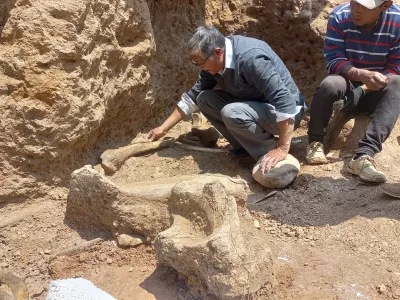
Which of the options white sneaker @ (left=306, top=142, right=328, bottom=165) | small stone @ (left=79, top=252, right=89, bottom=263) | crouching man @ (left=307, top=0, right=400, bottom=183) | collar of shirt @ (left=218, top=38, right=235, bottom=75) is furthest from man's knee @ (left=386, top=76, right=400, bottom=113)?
small stone @ (left=79, top=252, right=89, bottom=263)

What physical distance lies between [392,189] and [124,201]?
1.73 m

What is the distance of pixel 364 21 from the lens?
11.9 ft

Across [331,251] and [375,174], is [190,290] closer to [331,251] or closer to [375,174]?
[331,251]

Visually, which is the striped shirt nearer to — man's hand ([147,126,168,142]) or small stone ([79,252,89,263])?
man's hand ([147,126,168,142])

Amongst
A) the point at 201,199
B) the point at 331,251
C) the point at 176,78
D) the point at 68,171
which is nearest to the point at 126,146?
the point at 68,171

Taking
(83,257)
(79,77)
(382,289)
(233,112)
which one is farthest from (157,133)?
(382,289)

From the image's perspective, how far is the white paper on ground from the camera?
7.66 ft

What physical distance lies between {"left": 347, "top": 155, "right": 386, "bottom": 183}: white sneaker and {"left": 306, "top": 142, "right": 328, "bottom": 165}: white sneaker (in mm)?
266

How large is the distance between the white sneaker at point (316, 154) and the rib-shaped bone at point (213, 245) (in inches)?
52.9

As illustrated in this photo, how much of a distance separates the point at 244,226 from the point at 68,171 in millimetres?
1427

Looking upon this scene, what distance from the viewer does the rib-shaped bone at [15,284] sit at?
2.69 meters

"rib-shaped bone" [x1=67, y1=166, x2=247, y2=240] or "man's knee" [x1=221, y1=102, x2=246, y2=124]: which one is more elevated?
"man's knee" [x1=221, y1=102, x2=246, y2=124]

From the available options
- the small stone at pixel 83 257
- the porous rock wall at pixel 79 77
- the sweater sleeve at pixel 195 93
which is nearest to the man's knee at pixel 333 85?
the sweater sleeve at pixel 195 93

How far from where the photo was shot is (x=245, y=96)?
3.85 m
